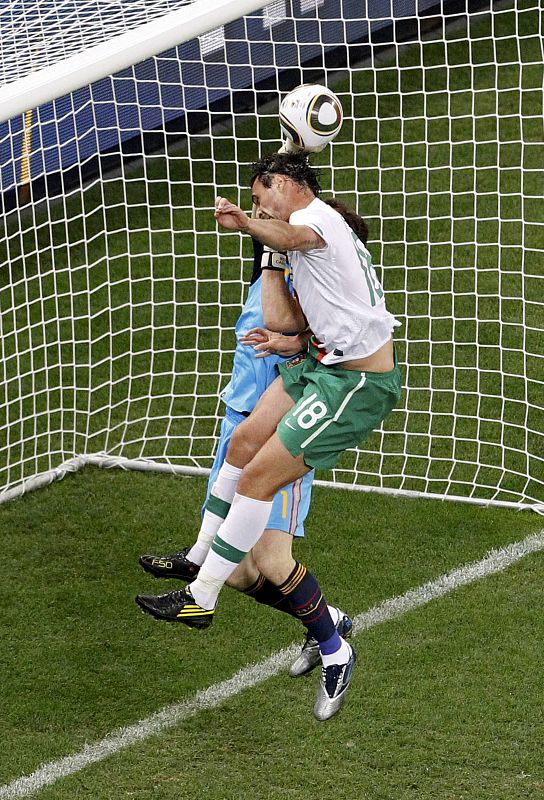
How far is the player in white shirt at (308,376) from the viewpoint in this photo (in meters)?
4.86

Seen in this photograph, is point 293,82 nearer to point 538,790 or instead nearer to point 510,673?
point 510,673

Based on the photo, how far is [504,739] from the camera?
18.1 ft

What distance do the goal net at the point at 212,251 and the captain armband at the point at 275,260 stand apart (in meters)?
1.01

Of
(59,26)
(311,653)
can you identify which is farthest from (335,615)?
(59,26)

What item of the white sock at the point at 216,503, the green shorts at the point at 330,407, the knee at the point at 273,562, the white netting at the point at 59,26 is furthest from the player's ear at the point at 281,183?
the knee at the point at 273,562

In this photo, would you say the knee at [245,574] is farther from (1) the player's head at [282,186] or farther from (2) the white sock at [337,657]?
(1) the player's head at [282,186]

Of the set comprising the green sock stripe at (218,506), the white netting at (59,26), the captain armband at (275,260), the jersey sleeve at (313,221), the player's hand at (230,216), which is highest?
the white netting at (59,26)

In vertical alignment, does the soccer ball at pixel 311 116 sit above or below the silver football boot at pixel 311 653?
above

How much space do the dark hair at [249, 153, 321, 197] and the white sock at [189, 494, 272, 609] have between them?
4.02 ft

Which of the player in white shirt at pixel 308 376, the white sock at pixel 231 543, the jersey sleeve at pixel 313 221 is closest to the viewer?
the jersey sleeve at pixel 313 221

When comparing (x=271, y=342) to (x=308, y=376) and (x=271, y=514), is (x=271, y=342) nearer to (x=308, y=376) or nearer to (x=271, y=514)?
(x=308, y=376)

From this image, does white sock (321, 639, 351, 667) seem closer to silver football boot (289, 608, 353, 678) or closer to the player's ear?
silver football boot (289, 608, 353, 678)

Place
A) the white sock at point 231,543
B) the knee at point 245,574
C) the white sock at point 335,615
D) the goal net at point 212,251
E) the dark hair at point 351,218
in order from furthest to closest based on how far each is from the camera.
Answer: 1. the goal net at point 212,251
2. the white sock at point 335,615
3. the knee at point 245,574
4. the dark hair at point 351,218
5. the white sock at point 231,543

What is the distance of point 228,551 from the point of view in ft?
16.6
